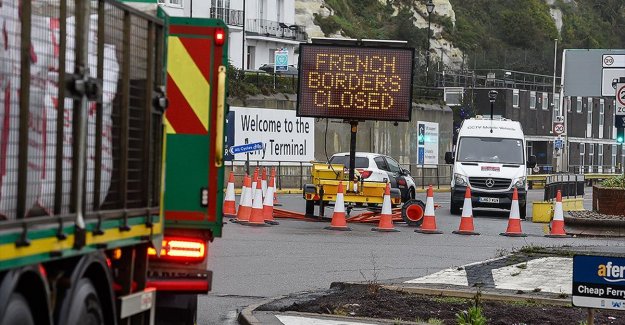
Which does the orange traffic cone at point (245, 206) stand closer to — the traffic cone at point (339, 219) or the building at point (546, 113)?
the traffic cone at point (339, 219)

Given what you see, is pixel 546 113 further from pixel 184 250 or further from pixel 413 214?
pixel 184 250

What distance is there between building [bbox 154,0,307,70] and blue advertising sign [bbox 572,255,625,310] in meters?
69.0

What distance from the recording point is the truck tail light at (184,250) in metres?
9.54

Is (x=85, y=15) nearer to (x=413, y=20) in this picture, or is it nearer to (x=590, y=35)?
(x=413, y=20)

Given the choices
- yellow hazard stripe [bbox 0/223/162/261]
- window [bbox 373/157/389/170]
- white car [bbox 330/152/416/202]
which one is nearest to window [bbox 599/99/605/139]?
white car [bbox 330/152/416/202]

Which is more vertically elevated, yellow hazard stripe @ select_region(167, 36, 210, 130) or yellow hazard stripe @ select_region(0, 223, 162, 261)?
yellow hazard stripe @ select_region(167, 36, 210, 130)

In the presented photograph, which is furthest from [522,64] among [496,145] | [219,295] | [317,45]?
[219,295]

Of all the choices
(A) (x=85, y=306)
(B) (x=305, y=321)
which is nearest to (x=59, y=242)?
(A) (x=85, y=306)

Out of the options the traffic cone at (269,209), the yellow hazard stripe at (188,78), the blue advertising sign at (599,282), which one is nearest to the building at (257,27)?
the traffic cone at (269,209)

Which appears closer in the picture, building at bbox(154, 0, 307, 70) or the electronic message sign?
the electronic message sign

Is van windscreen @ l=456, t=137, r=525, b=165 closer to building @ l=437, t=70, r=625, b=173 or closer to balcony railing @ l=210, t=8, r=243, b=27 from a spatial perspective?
building @ l=437, t=70, r=625, b=173

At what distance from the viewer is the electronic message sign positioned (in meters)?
27.4

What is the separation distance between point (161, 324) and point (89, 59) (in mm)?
3124

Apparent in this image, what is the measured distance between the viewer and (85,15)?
6.84 m
